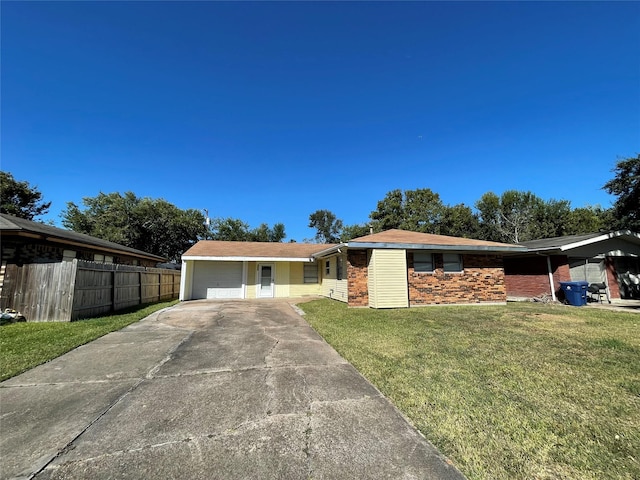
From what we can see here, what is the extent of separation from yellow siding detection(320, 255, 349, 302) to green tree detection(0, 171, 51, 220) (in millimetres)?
31106

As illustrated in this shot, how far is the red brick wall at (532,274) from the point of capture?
13.0m

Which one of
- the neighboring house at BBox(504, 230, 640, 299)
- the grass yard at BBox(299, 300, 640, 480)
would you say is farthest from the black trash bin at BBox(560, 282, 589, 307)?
the grass yard at BBox(299, 300, 640, 480)

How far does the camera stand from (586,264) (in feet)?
43.6

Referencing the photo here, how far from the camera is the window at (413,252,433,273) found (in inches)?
451

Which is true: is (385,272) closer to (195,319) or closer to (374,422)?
(195,319)

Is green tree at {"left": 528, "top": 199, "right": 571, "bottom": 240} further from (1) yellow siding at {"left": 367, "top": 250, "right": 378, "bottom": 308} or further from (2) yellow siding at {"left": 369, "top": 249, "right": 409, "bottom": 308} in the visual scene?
(1) yellow siding at {"left": 367, "top": 250, "right": 378, "bottom": 308}

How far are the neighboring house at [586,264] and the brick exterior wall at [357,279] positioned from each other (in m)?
8.01

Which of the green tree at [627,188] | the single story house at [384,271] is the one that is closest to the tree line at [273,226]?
the green tree at [627,188]

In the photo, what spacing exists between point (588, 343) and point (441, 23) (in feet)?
36.0

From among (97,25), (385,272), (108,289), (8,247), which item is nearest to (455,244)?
(385,272)

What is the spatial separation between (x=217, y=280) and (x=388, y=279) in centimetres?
1011

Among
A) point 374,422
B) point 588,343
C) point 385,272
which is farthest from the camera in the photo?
point 385,272

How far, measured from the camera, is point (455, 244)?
37.1 ft

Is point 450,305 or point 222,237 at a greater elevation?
point 222,237
